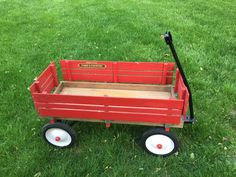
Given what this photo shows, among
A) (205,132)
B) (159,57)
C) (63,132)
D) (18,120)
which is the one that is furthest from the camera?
(159,57)

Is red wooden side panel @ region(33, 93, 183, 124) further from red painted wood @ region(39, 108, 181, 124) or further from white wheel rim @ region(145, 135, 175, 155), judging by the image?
white wheel rim @ region(145, 135, 175, 155)

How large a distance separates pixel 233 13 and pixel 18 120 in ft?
18.9

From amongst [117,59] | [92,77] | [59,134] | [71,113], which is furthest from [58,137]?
[117,59]

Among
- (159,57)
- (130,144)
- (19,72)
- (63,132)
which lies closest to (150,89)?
(130,144)

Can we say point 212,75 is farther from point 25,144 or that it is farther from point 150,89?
point 25,144

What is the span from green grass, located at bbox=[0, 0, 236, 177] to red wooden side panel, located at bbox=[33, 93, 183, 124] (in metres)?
0.46

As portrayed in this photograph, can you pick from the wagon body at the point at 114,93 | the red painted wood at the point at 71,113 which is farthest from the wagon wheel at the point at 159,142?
the red painted wood at the point at 71,113

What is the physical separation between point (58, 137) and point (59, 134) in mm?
35

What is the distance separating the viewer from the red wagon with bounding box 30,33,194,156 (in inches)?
113

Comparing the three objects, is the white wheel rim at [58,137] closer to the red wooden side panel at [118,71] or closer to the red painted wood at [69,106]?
the red painted wood at [69,106]

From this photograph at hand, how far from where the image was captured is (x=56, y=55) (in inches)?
211

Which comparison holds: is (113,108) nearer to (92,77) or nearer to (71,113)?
(71,113)

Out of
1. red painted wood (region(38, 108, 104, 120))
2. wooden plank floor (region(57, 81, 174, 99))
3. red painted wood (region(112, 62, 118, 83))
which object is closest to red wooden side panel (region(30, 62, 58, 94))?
wooden plank floor (region(57, 81, 174, 99))

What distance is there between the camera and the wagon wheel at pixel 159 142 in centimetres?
299
